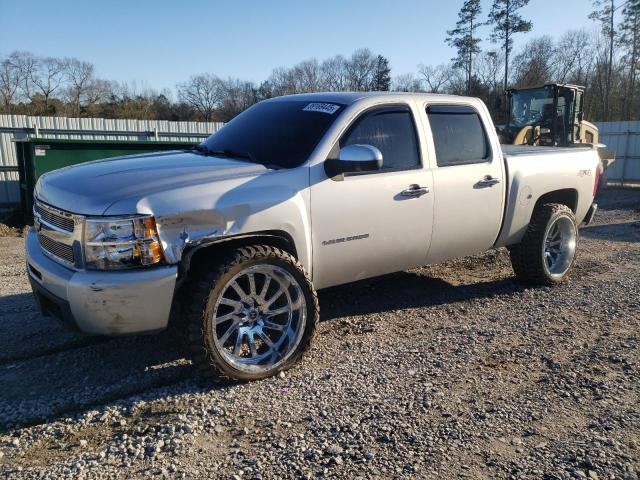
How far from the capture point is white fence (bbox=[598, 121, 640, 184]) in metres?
21.8

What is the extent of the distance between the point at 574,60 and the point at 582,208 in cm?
4752

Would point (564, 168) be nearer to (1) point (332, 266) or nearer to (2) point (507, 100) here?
(1) point (332, 266)

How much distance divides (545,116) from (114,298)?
15.7 meters

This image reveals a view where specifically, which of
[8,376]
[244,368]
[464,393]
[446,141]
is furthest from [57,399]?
[446,141]

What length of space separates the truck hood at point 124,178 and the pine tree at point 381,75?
5521 centimetres

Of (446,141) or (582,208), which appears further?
(582,208)

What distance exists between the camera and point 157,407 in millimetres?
3232

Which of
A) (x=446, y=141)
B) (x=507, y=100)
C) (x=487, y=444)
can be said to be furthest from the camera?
(x=507, y=100)

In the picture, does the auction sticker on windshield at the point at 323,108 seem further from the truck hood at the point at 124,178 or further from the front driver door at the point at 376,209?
the truck hood at the point at 124,178

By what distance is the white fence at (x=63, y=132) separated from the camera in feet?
39.6

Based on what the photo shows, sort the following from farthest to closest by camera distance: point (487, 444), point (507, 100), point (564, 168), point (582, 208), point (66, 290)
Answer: point (507, 100), point (582, 208), point (564, 168), point (66, 290), point (487, 444)

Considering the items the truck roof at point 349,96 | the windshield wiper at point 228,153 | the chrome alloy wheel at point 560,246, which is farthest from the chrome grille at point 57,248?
the chrome alloy wheel at point 560,246

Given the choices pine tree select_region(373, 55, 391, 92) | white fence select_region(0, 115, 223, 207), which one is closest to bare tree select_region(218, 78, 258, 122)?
pine tree select_region(373, 55, 391, 92)

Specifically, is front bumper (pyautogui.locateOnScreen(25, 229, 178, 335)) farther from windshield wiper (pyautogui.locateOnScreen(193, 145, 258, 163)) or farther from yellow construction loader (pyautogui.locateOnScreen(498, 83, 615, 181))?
yellow construction loader (pyautogui.locateOnScreen(498, 83, 615, 181))
